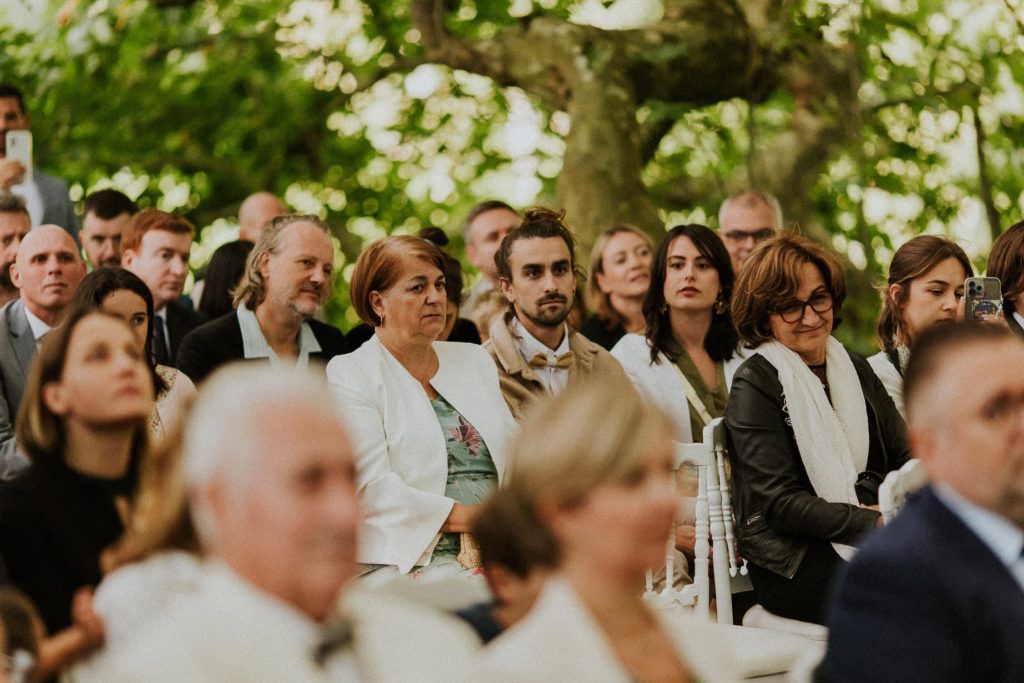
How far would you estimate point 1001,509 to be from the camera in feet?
7.04

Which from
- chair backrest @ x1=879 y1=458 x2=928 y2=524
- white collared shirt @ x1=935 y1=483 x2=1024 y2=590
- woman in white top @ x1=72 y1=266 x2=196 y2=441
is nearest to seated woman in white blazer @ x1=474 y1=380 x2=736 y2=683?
white collared shirt @ x1=935 y1=483 x2=1024 y2=590

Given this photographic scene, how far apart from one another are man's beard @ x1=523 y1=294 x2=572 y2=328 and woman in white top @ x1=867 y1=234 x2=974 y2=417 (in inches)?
45.0

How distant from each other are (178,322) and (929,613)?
14.2 feet

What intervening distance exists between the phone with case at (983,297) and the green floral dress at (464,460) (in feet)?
5.02

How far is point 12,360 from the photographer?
15.1 ft

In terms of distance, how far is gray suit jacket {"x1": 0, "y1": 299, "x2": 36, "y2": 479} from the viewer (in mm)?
4426

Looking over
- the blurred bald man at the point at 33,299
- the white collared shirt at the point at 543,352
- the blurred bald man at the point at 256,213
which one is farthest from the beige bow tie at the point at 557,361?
the blurred bald man at the point at 256,213

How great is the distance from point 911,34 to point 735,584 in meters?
4.41

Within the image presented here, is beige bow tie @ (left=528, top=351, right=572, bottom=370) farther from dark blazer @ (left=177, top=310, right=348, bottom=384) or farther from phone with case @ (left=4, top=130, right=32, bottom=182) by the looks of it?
phone with case @ (left=4, top=130, right=32, bottom=182)

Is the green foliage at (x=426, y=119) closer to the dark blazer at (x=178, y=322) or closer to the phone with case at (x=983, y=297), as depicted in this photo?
the dark blazer at (x=178, y=322)

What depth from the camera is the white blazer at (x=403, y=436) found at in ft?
13.8

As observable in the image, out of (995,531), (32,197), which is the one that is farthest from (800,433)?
(32,197)

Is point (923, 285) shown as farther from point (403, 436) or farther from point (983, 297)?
point (403, 436)

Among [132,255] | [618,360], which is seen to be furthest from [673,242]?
[132,255]
